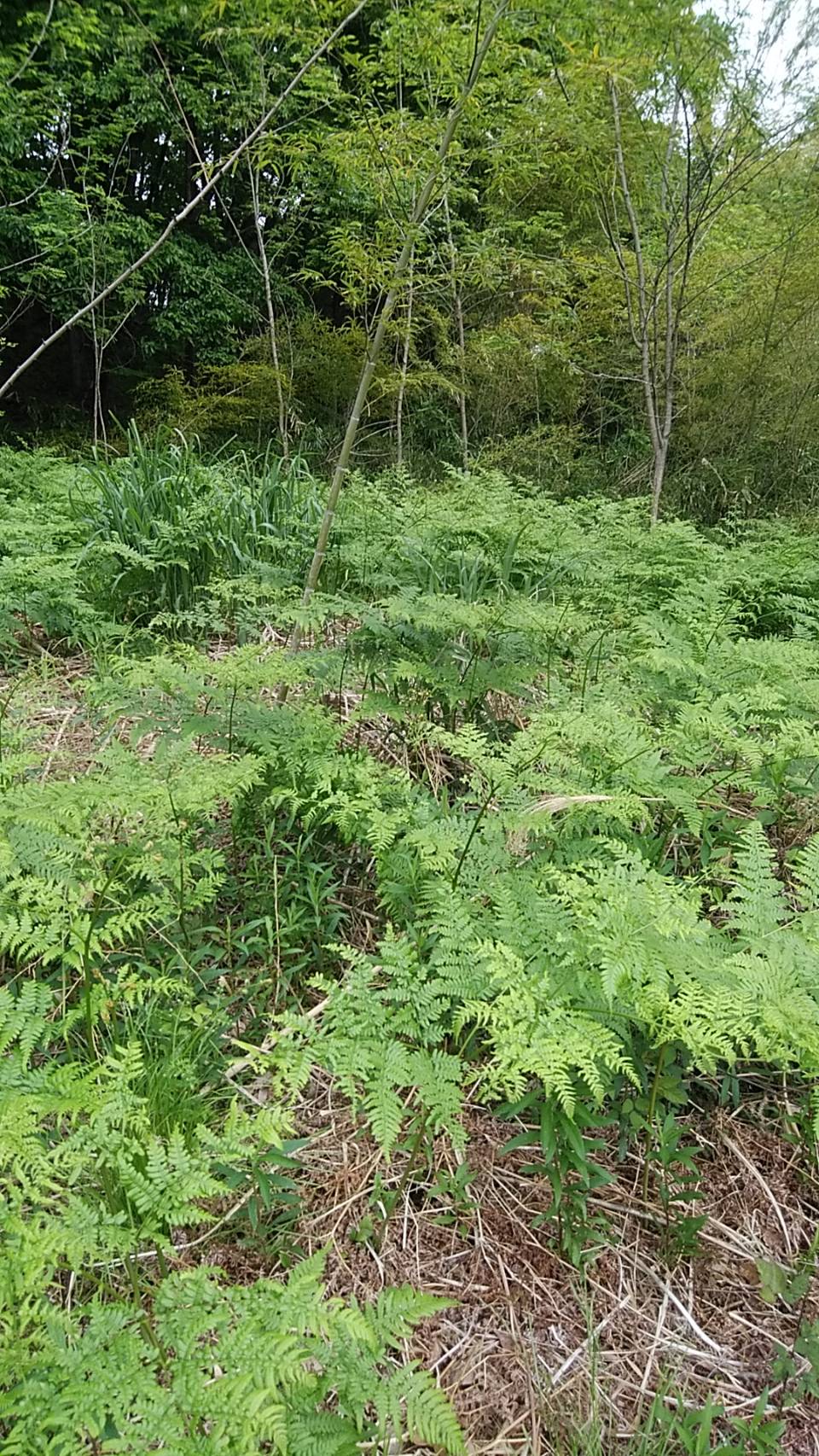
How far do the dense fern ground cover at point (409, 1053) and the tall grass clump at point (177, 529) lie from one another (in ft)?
2.43

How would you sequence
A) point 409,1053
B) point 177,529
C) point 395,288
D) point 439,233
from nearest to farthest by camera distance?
1. point 409,1053
2. point 395,288
3. point 177,529
4. point 439,233

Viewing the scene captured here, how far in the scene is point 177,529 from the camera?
9.76 feet

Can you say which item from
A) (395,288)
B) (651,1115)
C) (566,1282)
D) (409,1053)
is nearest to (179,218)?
(395,288)

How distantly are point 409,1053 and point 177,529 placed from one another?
243 centimetres

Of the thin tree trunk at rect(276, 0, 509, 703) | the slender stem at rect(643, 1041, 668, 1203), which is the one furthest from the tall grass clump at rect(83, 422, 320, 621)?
the slender stem at rect(643, 1041, 668, 1203)

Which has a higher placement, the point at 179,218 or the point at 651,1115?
the point at 179,218

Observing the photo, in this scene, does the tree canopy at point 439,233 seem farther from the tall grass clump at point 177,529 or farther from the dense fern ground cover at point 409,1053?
the dense fern ground cover at point 409,1053

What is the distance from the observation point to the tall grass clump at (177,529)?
297 cm

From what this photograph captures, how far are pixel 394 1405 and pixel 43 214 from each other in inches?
354

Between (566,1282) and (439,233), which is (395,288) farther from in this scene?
(439,233)

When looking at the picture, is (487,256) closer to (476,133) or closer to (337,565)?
(476,133)

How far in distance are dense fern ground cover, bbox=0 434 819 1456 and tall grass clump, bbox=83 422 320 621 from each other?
0.74 metres

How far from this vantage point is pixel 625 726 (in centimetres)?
181

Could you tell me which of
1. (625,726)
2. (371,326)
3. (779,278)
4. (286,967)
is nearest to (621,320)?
(779,278)
